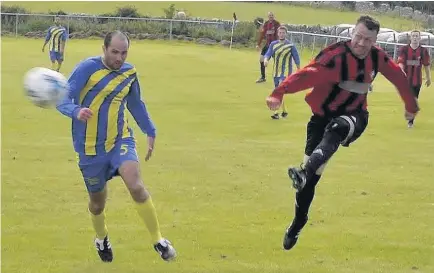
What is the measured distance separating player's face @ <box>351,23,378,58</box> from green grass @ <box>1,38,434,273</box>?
7.08 ft

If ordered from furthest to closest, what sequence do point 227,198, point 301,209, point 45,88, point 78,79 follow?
point 227,198, point 301,209, point 78,79, point 45,88

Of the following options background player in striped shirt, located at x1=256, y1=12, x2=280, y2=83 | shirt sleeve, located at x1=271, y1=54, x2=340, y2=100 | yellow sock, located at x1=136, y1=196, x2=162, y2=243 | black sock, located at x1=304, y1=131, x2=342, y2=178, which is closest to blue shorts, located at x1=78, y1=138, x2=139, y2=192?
yellow sock, located at x1=136, y1=196, x2=162, y2=243

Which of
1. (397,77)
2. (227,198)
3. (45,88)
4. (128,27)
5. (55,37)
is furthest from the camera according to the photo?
(128,27)

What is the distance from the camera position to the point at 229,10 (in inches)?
2628

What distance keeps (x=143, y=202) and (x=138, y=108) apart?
3.07ft

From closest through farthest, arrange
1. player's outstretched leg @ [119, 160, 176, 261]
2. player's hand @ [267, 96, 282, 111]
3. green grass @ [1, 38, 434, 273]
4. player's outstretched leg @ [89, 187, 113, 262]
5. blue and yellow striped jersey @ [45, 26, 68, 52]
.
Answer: player's hand @ [267, 96, 282, 111], player's outstretched leg @ [119, 160, 176, 261], player's outstretched leg @ [89, 187, 113, 262], green grass @ [1, 38, 434, 273], blue and yellow striped jersey @ [45, 26, 68, 52]

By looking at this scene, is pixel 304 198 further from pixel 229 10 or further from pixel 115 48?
pixel 229 10

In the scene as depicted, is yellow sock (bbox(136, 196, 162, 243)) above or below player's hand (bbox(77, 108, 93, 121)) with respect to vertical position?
below

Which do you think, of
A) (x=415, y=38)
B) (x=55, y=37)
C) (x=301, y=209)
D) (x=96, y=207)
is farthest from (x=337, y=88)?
(x=55, y=37)

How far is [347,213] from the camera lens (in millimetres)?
10391

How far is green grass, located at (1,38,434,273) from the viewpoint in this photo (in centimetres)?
851

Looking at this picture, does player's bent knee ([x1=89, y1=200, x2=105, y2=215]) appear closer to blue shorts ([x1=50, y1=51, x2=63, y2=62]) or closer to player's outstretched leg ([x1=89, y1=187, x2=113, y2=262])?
player's outstretched leg ([x1=89, y1=187, x2=113, y2=262])

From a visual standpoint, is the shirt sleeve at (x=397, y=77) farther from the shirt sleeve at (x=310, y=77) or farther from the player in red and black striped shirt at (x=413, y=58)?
the player in red and black striped shirt at (x=413, y=58)

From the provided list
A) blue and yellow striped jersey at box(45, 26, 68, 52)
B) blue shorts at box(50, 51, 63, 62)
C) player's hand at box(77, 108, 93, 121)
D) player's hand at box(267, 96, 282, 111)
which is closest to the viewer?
A: player's hand at box(77, 108, 93, 121)
